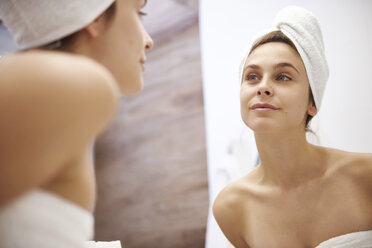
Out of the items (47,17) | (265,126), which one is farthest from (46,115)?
(265,126)

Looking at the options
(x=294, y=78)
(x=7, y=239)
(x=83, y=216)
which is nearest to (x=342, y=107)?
(x=294, y=78)

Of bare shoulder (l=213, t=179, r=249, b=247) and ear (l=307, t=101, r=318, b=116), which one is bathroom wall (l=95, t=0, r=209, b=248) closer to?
bare shoulder (l=213, t=179, r=249, b=247)

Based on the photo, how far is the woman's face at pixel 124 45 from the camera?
2.25 ft

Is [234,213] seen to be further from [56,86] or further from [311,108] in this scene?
[56,86]

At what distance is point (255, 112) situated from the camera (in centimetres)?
102

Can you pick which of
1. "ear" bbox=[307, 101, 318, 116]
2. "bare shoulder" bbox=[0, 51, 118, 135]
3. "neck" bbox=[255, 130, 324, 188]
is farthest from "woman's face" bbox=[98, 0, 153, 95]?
"ear" bbox=[307, 101, 318, 116]

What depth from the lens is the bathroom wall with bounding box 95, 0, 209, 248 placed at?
2.24 m

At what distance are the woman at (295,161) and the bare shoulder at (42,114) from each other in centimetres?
66

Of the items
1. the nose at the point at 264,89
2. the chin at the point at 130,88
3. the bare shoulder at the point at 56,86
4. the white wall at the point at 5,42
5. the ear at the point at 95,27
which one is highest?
the bare shoulder at the point at 56,86

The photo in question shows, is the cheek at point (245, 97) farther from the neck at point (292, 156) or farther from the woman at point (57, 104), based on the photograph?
the woman at point (57, 104)

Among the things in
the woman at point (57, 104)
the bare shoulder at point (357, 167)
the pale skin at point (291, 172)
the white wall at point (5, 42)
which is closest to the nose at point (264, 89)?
Answer: the pale skin at point (291, 172)

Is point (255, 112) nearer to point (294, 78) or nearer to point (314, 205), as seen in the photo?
point (294, 78)

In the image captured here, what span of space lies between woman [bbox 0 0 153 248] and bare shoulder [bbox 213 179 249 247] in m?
0.67

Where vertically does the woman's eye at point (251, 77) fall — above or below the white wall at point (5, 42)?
below
